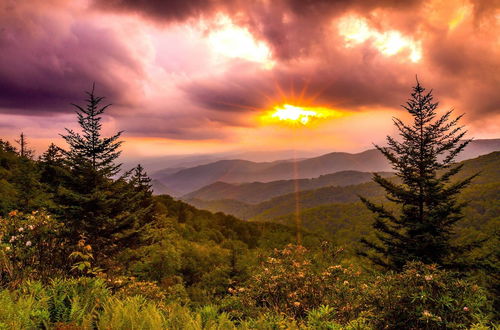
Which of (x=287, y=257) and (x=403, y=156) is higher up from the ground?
(x=403, y=156)

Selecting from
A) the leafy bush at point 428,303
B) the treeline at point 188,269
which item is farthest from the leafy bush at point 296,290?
the leafy bush at point 428,303

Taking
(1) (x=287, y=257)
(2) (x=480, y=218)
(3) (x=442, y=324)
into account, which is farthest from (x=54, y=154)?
(2) (x=480, y=218)

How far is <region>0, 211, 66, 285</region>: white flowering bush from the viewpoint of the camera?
7.02 meters

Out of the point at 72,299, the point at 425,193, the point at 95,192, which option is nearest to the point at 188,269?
the point at 95,192

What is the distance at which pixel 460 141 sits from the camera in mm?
24031

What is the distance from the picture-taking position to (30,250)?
7578 mm

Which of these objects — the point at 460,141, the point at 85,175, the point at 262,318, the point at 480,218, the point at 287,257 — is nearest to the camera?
the point at 262,318

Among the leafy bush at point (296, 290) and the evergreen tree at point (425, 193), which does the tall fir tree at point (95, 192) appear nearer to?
the leafy bush at point (296, 290)

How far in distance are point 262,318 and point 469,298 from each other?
3884 mm

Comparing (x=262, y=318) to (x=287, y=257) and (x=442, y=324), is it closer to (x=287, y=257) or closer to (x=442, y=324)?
(x=442, y=324)

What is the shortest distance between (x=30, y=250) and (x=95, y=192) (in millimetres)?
14528

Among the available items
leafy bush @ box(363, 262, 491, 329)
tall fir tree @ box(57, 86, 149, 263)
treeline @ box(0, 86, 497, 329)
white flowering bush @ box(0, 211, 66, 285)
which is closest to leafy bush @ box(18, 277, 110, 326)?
treeline @ box(0, 86, 497, 329)

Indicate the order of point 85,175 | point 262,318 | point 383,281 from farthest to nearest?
point 85,175
point 383,281
point 262,318

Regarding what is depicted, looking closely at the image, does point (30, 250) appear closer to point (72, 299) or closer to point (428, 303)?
point (72, 299)
